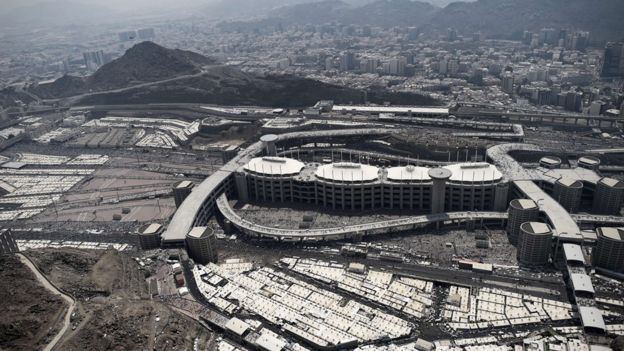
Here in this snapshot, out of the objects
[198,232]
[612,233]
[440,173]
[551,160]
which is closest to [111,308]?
[198,232]

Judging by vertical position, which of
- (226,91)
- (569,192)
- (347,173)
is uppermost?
(226,91)

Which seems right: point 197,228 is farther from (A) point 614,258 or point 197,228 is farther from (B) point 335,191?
(A) point 614,258

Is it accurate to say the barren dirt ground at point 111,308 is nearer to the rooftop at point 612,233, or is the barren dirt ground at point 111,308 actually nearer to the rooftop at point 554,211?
the rooftop at point 554,211

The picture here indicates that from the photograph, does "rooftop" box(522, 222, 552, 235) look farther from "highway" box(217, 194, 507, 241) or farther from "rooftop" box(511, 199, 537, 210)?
"highway" box(217, 194, 507, 241)

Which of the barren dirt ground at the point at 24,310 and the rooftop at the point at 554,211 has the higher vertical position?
the barren dirt ground at the point at 24,310

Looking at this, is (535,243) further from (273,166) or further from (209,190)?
(209,190)

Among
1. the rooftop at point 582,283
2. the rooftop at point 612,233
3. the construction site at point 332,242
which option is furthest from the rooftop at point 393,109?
the rooftop at point 582,283
